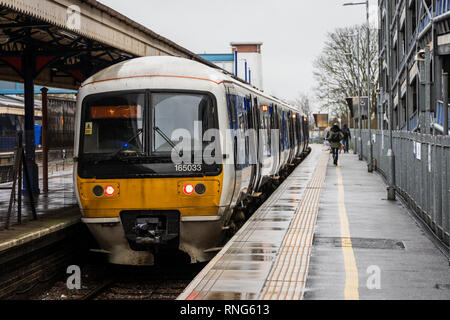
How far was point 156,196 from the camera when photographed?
9.43 m

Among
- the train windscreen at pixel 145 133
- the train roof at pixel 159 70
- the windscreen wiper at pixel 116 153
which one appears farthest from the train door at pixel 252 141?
the windscreen wiper at pixel 116 153

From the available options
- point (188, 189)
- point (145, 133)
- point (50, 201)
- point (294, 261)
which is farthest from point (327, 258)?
point (50, 201)

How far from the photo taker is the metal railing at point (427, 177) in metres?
9.05

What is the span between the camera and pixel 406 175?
573 inches

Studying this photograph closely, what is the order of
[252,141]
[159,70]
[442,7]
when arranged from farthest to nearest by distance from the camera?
1. [442,7]
2. [252,141]
3. [159,70]

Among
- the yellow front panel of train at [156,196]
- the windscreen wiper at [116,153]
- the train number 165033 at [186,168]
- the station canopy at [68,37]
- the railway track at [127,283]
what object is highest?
the station canopy at [68,37]

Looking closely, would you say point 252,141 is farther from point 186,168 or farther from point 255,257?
point 255,257

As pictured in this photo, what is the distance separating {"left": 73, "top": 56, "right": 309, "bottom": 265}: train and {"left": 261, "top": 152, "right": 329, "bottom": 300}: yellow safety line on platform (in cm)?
121

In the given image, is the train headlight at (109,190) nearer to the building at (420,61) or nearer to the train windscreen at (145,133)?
the train windscreen at (145,133)

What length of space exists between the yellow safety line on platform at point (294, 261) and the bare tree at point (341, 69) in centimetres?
4781

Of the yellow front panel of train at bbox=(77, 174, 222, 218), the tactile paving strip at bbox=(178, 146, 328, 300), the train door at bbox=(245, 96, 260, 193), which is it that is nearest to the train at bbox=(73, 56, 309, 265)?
the yellow front panel of train at bbox=(77, 174, 222, 218)

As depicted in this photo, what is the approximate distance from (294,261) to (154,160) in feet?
8.29
